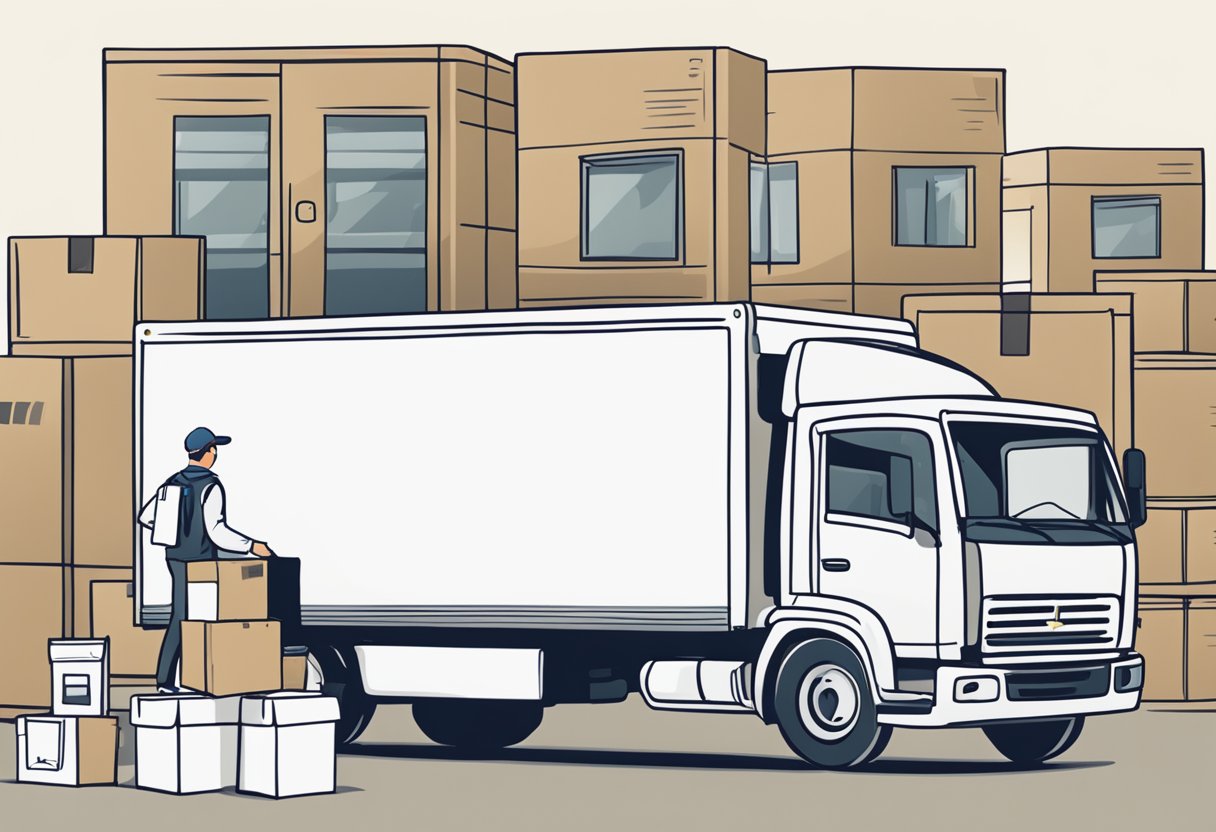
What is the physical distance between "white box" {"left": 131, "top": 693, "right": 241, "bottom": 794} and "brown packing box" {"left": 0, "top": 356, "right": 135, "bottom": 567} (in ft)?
10.9

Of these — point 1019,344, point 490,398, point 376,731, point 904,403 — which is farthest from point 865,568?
point 376,731

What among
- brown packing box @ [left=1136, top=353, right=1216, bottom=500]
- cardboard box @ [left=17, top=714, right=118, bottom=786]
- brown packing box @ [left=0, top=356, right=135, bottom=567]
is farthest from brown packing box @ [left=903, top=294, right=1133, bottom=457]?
cardboard box @ [left=17, top=714, right=118, bottom=786]

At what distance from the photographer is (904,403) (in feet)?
46.4

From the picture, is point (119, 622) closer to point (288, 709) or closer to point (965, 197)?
point (288, 709)

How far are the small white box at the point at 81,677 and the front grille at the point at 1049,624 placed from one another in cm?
481

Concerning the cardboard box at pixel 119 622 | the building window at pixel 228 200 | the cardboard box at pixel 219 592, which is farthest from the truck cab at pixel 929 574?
the cardboard box at pixel 119 622

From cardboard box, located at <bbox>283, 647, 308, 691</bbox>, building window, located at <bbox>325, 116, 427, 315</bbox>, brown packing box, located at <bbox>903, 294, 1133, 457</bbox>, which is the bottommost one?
cardboard box, located at <bbox>283, 647, 308, 691</bbox>

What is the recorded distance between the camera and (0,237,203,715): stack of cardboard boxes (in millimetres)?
16453

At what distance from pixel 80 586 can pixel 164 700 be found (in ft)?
11.4

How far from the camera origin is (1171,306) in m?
18.0

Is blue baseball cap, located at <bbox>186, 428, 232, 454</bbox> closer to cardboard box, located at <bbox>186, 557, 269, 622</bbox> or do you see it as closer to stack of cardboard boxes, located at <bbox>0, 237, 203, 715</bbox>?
cardboard box, located at <bbox>186, 557, 269, 622</bbox>

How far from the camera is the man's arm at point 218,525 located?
14273mm

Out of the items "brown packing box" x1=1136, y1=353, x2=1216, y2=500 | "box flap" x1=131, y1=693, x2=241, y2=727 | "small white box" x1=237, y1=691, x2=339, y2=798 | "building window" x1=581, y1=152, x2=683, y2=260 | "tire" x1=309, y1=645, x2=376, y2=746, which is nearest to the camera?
"small white box" x1=237, y1=691, x2=339, y2=798

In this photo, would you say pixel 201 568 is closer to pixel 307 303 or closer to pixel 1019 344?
pixel 307 303
